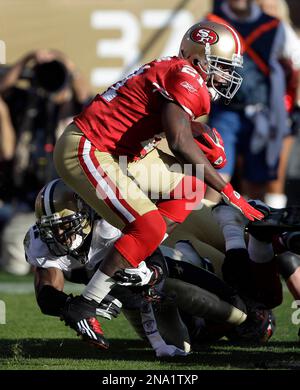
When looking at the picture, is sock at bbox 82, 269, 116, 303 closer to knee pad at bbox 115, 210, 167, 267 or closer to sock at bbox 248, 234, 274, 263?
knee pad at bbox 115, 210, 167, 267

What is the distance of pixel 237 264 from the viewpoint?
496 cm

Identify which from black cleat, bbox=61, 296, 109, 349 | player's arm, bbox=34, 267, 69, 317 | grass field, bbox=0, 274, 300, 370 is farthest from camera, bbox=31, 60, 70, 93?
black cleat, bbox=61, 296, 109, 349

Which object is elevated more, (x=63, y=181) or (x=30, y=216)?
(x=63, y=181)

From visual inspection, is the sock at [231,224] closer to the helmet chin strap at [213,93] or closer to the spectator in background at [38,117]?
the helmet chin strap at [213,93]

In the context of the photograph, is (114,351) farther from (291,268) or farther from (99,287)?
(291,268)

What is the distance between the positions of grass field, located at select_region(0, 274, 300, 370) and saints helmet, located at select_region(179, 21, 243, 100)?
47.0 inches

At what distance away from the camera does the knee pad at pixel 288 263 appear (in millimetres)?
4801

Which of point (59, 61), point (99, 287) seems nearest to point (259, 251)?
point (99, 287)

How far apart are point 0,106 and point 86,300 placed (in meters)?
3.77

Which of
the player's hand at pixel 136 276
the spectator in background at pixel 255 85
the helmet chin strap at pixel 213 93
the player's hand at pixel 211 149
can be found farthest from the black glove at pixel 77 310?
the spectator in background at pixel 255 85

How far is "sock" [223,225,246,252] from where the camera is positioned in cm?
501

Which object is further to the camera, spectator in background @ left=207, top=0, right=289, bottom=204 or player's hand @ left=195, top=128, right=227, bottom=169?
spectator in background @ left=207, top=0, right=289, bottom=204
